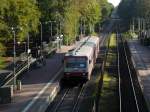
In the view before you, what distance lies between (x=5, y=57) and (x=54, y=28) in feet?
58.8

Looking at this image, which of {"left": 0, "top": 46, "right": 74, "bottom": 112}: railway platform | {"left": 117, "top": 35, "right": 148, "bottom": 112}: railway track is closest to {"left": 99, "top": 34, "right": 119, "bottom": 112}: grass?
{"left": 117, "top": 35, "right": 148, "bottom": 112}: railway track

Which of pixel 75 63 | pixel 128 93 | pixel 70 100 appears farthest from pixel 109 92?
pixel 70 100

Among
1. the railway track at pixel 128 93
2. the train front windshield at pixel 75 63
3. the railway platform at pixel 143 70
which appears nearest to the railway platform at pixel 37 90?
the train front windshield at pixel 75 63

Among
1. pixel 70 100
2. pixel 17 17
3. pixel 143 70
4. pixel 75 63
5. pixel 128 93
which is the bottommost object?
pixel 70 100

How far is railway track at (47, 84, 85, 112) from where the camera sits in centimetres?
3547

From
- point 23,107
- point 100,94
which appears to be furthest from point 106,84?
point 23,107

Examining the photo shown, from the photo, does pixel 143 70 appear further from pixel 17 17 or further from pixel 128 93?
pixel 17 17

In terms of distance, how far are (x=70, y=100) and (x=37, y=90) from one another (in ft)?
10.6

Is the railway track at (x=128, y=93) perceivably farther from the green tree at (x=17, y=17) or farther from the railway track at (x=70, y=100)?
the green tree at (x=17, y=17)

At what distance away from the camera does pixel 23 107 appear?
34.1 m

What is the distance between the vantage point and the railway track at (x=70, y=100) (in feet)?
116

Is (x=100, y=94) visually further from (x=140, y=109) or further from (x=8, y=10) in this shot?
(x=8, y=10)

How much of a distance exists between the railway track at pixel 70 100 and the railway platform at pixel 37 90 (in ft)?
2.53

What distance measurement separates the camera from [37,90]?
40.7 m
